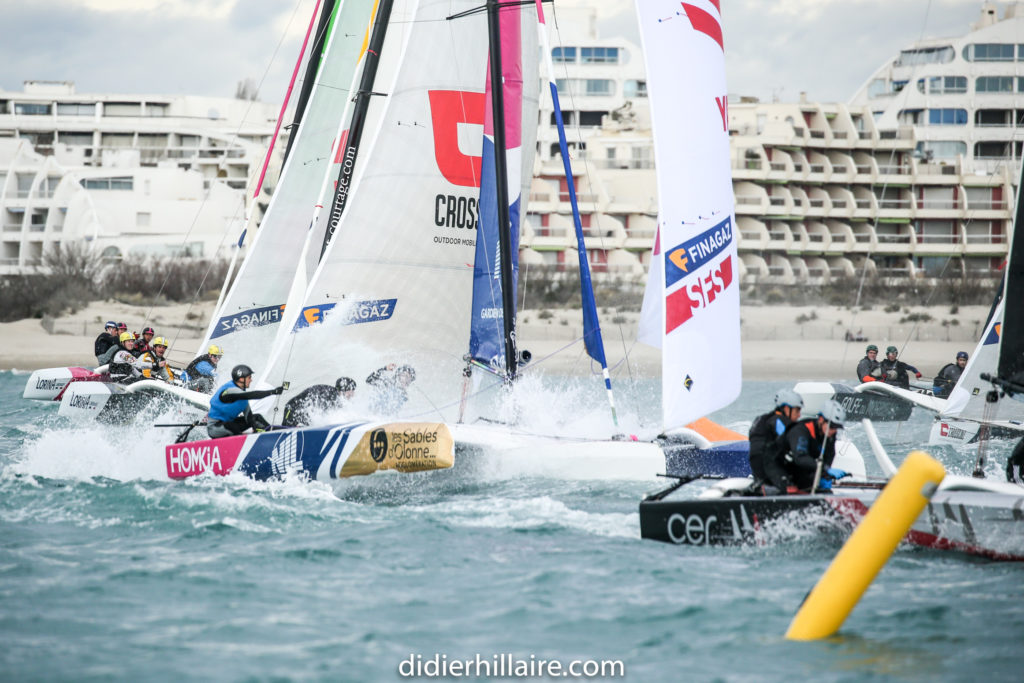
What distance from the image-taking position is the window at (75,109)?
64875 mm

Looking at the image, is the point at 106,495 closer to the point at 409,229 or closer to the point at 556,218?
the point at 409,229

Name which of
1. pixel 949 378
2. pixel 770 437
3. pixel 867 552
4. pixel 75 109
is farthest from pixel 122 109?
pixel 867 552

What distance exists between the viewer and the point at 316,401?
10688 millimetres

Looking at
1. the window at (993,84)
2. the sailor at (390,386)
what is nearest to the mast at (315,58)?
the sailor at (390,386)

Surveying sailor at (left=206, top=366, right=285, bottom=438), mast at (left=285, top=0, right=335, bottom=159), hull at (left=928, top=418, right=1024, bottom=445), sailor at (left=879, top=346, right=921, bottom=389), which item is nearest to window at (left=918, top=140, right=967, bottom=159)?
sailor at (left=879, top=346, right=921, bottom=389)

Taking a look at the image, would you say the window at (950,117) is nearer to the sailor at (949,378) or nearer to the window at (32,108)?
the sailor at (949,378)

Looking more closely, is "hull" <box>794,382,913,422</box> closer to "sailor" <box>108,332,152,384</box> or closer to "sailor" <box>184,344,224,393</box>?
"sailor" <box>184,344,224,393</box>

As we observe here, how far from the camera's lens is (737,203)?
145ft

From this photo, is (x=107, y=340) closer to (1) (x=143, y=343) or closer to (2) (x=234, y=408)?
(1) (x=143, y=343)

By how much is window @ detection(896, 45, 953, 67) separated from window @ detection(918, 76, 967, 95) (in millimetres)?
909

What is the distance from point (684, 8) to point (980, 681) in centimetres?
547

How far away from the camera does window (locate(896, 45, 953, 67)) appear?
2017 inches

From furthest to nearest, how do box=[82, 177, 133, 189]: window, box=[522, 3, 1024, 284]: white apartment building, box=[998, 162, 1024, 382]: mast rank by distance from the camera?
box=[82, 177, 133, 189]: window < box=[522, 3, 1024, 284]: white apartment building < box=[998, 162, 1024, 382]: mast

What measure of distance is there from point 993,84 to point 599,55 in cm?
1843
